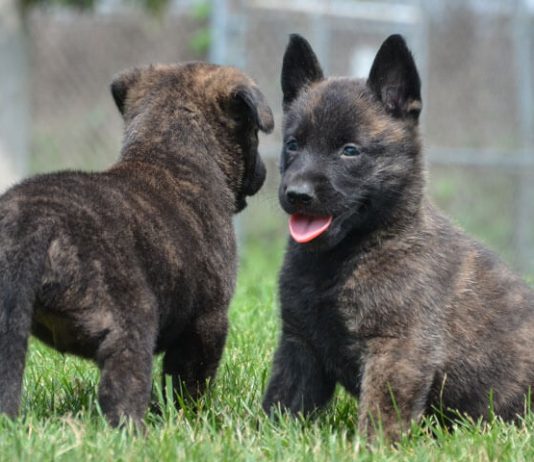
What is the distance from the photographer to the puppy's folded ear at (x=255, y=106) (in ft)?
15.7

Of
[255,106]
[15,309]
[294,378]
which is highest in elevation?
[255,106]

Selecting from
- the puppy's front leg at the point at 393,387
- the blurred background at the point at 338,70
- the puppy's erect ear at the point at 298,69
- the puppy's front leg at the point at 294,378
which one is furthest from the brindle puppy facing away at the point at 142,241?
the blurred background at the point at 338,70

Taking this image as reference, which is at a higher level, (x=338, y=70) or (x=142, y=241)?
(x=142, y=241)

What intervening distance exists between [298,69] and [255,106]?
0.82 feet

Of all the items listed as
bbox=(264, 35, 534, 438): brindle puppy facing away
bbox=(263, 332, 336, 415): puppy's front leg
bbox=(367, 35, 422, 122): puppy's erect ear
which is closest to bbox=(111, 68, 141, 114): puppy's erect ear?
bbox=(264, 35, 534, 438): brindle puppy facing away

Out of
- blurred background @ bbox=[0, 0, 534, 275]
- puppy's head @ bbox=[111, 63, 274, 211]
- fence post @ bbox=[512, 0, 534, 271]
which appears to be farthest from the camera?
fence post @ bbox=[512, 0, 534, 271]

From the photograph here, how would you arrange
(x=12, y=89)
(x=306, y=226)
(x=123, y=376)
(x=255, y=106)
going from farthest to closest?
(x=12, y=89)
(x=255, y=106)
(x=306, y=226)
(x=123, y=376)

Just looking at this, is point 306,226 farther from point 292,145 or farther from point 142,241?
point 142,241

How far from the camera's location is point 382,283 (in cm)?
442

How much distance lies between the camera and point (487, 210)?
38.8 ft

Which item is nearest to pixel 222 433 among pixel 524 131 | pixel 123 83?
pixel 123 83

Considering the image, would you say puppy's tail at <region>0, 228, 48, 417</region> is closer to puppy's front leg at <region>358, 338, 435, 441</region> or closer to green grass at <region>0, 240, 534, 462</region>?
green grass at <region>0, 240, 534, 462</region>

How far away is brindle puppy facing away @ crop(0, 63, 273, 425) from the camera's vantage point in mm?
3891

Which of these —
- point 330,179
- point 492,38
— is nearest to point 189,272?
point 330,179
